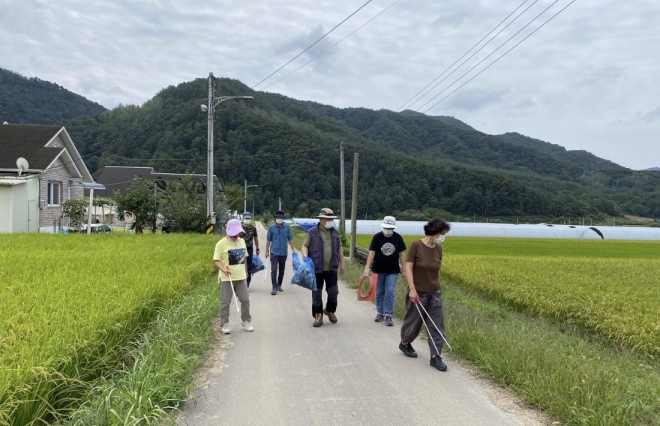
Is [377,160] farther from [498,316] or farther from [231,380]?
[231,380]

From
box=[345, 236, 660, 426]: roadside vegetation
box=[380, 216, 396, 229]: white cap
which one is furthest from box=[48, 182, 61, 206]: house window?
box=[380, 216, 396, 229]: white cap

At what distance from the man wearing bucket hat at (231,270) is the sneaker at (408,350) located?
8.12 ft

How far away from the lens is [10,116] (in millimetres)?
53906

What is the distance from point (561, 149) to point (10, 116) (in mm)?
187669

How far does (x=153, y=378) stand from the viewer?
14.6ft

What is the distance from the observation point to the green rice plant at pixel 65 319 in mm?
3492

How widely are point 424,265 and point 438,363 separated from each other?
45.6 inches

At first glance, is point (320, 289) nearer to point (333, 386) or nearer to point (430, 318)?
point (430, 318)

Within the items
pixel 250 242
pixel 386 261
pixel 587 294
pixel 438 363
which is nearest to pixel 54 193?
pixel 250 242

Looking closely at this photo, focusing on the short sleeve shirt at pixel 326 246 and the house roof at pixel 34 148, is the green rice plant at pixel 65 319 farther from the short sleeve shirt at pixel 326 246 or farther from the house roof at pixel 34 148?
the house roof at pixel 34 148

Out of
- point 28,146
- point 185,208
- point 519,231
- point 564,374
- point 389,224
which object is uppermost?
point 28,146

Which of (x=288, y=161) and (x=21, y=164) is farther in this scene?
(x=288, y=161)

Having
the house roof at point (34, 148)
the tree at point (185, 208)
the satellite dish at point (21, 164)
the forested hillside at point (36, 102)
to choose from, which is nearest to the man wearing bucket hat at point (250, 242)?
the tree at point (185, 208)

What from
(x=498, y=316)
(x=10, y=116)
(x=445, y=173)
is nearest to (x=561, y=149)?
(x=445, y=173)
